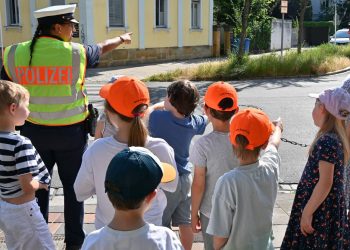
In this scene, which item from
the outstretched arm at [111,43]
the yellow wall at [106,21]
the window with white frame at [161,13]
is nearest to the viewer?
the outstretched arm at [111,43]

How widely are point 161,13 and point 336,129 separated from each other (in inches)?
844

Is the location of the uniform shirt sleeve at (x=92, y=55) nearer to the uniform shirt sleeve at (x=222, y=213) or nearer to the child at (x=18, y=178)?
the child at (x=18, y=178)

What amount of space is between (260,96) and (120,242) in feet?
36.4

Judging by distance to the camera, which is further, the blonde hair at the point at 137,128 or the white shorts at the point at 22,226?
the white shorts at the point at 22,226

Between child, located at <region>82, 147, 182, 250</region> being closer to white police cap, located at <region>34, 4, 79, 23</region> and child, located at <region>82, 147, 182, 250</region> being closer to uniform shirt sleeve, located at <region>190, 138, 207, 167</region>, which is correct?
uniform shirt sleeve, located at <region>190, 138, 207, 167</region>

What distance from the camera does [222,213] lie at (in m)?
2.54

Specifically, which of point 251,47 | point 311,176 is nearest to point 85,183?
point 311,176

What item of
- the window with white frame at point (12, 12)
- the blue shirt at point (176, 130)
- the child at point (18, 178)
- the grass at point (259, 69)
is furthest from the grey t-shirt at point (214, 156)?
the window with white frame at point (12, 12)

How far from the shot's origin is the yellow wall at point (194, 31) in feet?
80.7

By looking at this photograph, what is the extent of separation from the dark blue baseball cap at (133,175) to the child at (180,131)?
4.71 feet

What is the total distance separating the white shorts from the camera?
9.42ft

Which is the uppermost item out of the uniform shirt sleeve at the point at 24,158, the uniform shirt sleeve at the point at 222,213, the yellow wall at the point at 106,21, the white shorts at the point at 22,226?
the yellow wall at the point at 106,21

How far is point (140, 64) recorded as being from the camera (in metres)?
21.9

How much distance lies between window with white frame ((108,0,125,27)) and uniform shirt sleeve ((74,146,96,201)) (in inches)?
736
